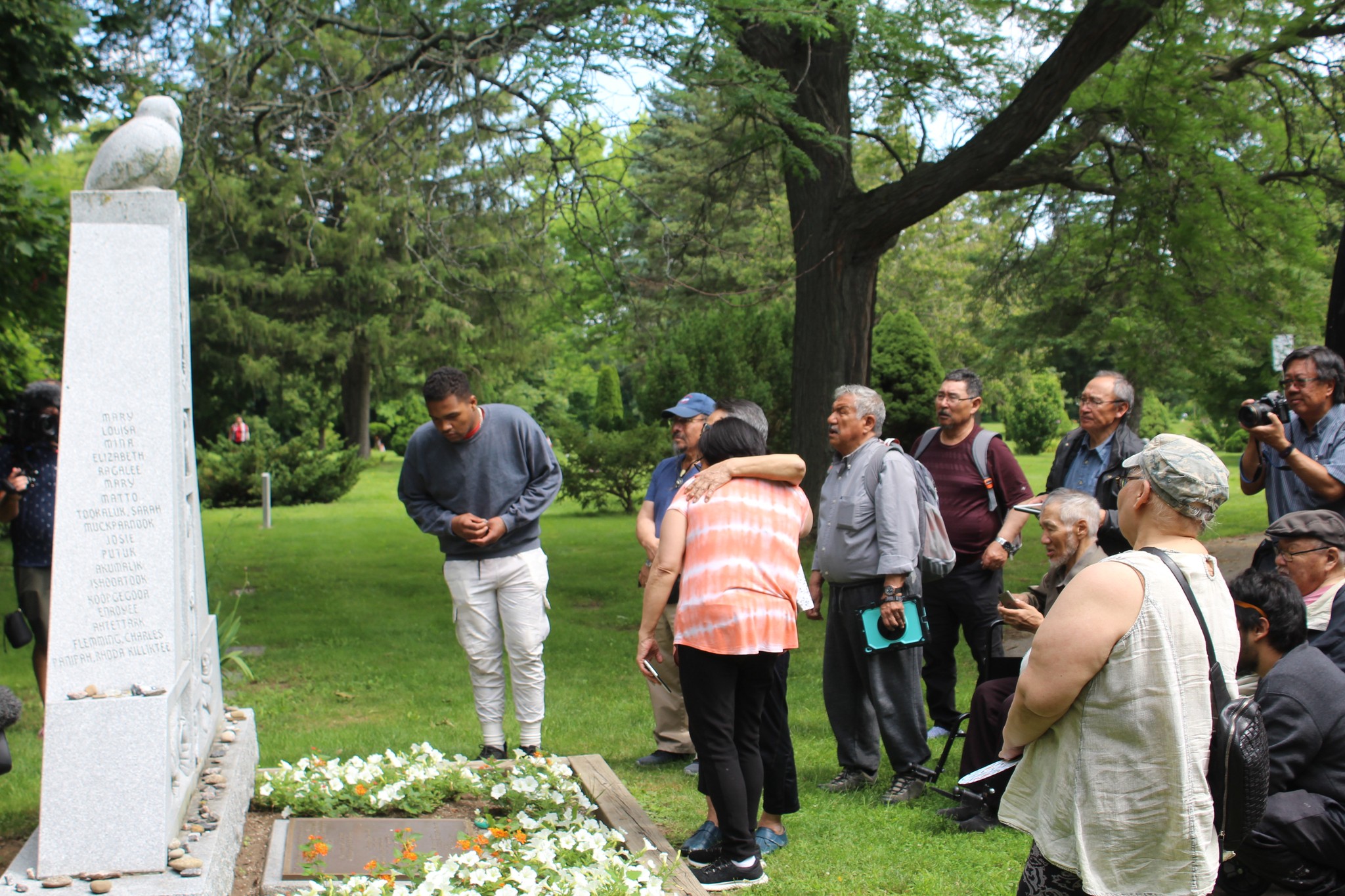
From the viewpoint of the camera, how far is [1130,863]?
2.63 meters

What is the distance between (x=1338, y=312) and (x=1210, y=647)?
19.5 ft

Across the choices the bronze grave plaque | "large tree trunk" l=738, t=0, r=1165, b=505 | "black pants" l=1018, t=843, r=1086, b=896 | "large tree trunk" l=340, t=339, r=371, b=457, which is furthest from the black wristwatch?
"large tree trunk" l=340, t=339, r=371, b=457

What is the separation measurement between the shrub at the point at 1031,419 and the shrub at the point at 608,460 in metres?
20.0

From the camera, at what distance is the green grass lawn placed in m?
4.57

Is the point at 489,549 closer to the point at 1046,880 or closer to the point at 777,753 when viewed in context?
the point at 777,753

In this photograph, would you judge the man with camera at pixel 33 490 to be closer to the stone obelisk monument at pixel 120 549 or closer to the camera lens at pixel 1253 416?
the stone obelisk monument at pixel 120 549

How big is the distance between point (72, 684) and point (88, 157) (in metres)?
34.7

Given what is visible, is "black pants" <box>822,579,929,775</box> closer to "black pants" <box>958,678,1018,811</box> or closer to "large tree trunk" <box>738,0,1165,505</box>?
"black pants" <box>958,678,1018,811</box>

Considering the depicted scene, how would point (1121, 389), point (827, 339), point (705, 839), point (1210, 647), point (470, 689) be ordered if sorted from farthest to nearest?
point (827, 339) → point (470, 689) → point (1121, 389) → point (705, 839) → point (1210, 647)

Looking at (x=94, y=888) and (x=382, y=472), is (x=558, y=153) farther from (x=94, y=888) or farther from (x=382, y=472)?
(x=382, y=472)

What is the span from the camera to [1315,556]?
13.8 feet

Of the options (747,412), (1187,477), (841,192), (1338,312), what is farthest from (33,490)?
(841,192)

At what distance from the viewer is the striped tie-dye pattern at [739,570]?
157 inches

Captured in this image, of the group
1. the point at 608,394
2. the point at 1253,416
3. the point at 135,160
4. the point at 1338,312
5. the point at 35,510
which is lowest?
the point at 35,510
